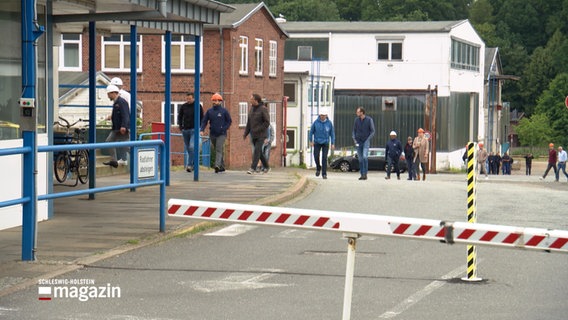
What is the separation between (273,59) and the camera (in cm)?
5738

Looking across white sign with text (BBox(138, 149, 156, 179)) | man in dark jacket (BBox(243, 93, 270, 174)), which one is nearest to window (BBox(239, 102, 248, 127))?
man in dark jacket (BBox(243, 93, 270, 174))

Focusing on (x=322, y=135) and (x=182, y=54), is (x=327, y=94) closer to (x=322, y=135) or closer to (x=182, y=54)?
(x=182, y=54)

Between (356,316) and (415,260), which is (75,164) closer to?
(415,260)

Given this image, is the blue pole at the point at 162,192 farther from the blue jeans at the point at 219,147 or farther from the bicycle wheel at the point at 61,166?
the blue jeans at the point at 219,147

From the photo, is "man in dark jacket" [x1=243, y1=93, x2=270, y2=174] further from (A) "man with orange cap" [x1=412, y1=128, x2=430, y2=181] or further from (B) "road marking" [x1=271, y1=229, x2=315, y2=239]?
(A) "man with orange cap" [x1=412, y1=128, x2=430, y2=181]

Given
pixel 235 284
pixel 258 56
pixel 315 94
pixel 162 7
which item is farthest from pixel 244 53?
pixel 235 284

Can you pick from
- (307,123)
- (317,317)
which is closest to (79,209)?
(317,317)

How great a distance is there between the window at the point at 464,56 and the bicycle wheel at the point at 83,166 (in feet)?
178

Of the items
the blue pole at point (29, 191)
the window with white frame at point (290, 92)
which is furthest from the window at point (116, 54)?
the blue pole at point (29, 191)

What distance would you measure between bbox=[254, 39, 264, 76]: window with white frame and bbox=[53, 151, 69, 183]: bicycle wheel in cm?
3481

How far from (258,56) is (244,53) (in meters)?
2.30

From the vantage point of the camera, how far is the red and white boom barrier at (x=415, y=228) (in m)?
6.46

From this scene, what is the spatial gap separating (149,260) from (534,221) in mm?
7024

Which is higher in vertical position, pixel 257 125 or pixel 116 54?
pixel 116 54
